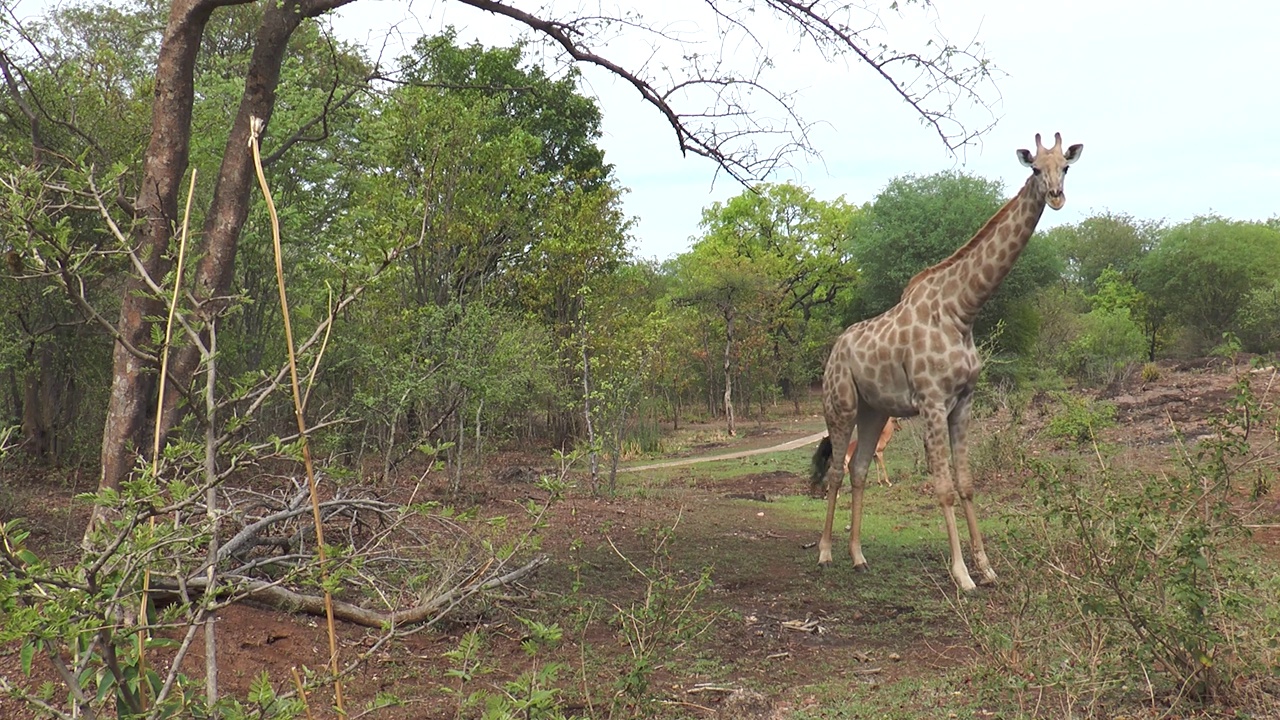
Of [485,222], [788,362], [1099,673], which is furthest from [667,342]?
[1099,673]

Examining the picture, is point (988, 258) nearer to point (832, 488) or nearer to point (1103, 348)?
point (832, 488)

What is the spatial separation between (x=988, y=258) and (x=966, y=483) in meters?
1.65

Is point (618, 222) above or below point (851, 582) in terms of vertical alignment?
above

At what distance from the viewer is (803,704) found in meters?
4.40

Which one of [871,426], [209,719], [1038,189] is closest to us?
[209,719]

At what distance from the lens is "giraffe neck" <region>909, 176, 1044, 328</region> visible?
6.95 metres

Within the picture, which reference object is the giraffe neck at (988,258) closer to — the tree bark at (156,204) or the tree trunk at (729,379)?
the tree bark at (156,204)

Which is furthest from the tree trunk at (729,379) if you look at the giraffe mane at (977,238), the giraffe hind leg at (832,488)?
the giraffe mane at (977,238)

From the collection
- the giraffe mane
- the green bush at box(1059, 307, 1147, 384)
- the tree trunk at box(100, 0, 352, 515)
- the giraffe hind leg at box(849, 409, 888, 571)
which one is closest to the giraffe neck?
the giraffe mane

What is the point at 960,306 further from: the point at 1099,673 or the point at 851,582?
the point at 1099,673

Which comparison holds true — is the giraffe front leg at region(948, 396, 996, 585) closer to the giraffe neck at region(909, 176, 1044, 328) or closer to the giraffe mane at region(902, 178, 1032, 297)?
the giraffe neck at region(909, 176, 1044, 328)

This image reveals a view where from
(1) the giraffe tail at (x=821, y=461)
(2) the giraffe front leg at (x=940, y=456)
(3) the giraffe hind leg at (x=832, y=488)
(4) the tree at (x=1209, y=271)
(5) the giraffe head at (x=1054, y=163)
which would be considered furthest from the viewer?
(4) the tree at (x=1209, y=271)

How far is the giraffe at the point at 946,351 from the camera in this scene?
678 cm

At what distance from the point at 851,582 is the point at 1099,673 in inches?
135
